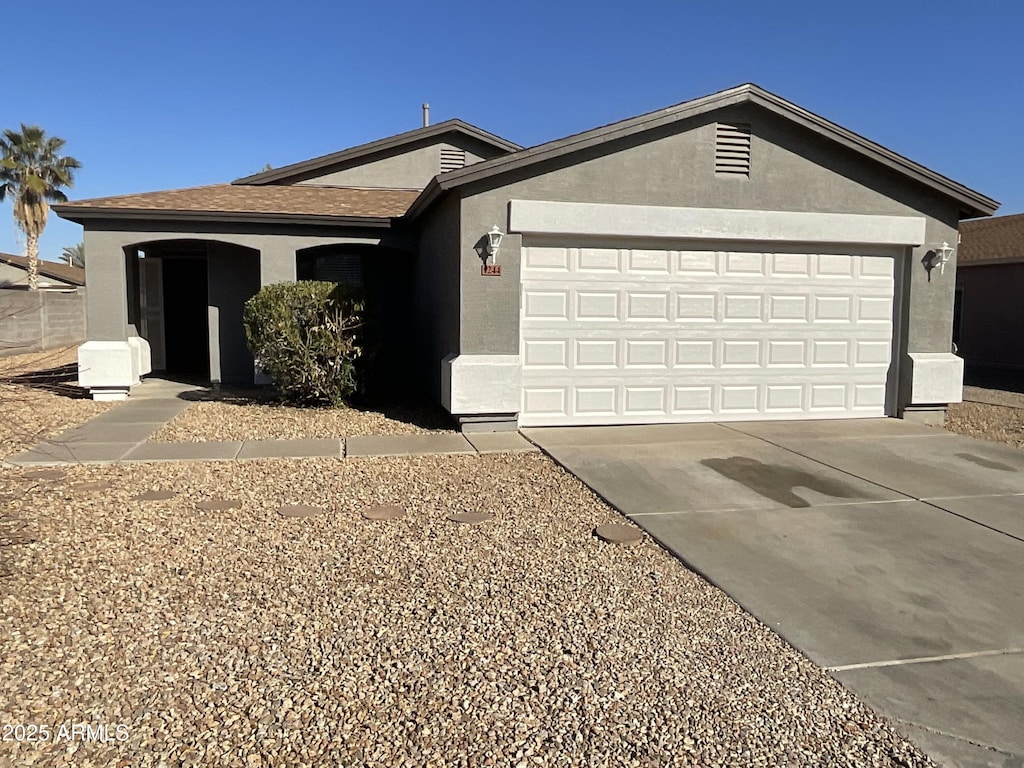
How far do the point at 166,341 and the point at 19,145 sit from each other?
30.1 meters

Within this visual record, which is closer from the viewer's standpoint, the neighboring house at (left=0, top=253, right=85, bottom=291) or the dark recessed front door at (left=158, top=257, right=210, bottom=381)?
the dark recessed front door at (left=158, top=257, right=210, bottom=381)

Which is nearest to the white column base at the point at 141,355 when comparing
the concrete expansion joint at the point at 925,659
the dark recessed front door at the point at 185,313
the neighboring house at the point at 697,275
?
the dark recessed front door at the point at 185,313

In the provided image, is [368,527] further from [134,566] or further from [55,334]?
[55,334]

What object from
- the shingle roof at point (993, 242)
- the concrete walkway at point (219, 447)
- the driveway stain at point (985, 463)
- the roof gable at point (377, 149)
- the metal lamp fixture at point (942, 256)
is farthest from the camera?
the shingle roof at point (993, 242)

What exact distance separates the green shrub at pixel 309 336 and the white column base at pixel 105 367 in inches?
97.3

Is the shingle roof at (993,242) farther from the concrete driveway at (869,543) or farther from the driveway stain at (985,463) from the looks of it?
the concrete driveway at (869,543)

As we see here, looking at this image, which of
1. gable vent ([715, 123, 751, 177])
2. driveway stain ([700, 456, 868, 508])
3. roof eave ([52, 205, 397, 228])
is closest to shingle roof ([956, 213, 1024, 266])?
gable vent ([715, 123, 751, 177])

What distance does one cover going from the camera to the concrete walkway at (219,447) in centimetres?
838

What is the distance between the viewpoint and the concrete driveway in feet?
12.2

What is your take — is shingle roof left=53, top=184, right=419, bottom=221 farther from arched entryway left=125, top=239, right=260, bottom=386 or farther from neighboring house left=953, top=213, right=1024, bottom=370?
neighboring house left=953, top=213, right=1024, bottom=370

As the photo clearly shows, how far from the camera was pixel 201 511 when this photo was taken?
21.1 feet

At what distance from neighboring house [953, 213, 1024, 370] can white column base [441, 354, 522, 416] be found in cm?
1469

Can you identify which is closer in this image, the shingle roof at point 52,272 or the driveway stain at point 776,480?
the driveway stain at point 776,480

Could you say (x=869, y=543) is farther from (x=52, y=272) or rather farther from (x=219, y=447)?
(x=52, y=272)
